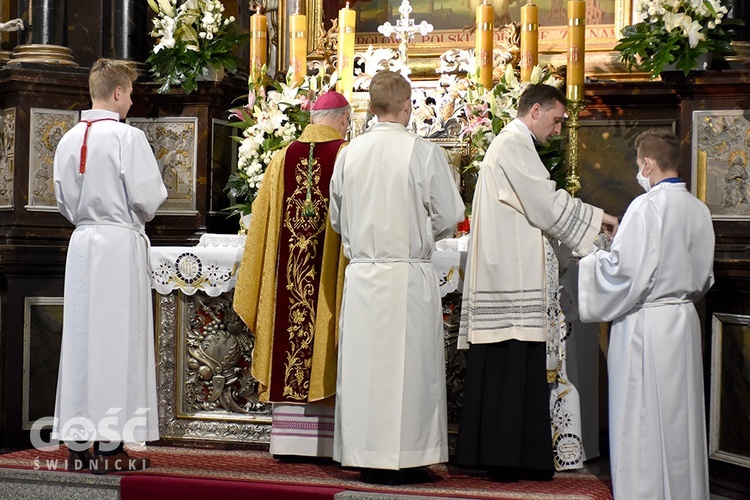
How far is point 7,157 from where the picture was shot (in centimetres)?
694

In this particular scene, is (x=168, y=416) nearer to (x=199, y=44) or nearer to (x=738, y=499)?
(x=199, y=44)

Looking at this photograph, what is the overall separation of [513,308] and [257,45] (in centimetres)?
226

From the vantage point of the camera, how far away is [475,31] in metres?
7.02

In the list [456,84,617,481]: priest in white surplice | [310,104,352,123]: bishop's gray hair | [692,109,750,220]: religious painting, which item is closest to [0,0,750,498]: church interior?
[692,109,750,220]: religious painting

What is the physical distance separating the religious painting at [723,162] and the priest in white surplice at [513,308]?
83 cm

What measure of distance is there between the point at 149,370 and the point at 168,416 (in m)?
0.81

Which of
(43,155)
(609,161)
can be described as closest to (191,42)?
(43,155)

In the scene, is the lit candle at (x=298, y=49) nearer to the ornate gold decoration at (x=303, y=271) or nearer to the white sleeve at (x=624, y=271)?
the ornate gold decoration at (x=303, y=271)

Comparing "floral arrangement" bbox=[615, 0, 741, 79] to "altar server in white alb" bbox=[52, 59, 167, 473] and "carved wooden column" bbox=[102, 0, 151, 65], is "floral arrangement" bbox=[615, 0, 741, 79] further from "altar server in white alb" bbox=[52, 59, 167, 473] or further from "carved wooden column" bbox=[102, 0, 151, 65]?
"carved wooden column" bbox=[102, 0, 151, 65]

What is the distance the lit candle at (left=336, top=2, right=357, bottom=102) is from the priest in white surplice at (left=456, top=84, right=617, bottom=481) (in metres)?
1.14

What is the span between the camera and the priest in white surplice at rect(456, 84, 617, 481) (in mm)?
5324

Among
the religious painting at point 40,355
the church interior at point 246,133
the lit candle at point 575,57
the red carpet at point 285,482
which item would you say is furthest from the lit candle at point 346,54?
the religious painting at point 40,355

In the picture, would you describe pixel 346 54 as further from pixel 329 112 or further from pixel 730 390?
pixel 730 390

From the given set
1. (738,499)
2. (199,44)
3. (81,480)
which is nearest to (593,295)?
(738,499)
